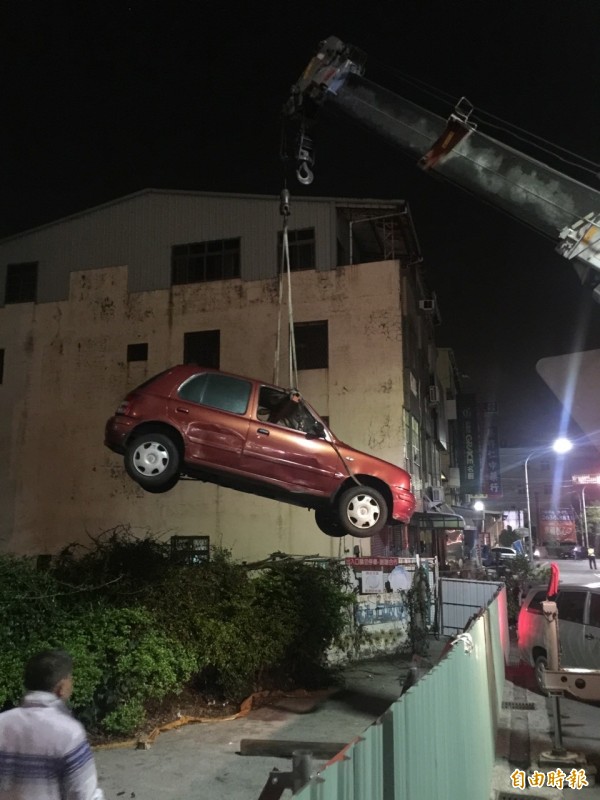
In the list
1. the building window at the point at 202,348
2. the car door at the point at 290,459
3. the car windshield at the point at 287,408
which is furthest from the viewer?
the building window at the point at 202,348

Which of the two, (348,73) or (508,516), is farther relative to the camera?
(508,516)

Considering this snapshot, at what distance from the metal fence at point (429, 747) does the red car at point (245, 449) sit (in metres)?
1.85

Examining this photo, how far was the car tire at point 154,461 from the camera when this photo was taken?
6715 mm

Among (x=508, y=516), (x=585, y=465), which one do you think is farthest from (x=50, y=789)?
(x=508, y=516)

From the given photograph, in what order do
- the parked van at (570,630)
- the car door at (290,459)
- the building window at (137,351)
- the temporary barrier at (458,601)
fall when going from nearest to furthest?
the car door at (290,459), the parked van at (570,630), the temporary barrier at (458,601), the building window at (137,351)

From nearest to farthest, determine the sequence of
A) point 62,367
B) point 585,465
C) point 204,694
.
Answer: point 204,694, point 62,367, point 585,465

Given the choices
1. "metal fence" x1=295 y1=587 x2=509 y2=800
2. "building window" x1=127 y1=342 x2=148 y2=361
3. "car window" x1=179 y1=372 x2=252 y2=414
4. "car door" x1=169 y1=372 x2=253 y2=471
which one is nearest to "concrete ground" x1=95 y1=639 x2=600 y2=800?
"metal fence" x1=295 y1=587 x2=509 y2=800

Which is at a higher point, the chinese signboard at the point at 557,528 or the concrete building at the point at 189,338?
the concrete building at the point at 189,338

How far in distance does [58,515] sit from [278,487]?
1589cm

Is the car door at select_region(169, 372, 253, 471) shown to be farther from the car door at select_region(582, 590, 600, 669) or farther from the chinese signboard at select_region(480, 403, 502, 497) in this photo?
the chinese signboard at select_region(480, 403, 502, 497)

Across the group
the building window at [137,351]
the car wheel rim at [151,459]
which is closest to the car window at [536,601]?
the car wheel rim at [151,459]

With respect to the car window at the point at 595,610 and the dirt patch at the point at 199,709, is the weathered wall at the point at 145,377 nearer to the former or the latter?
the dirt patch at the point at 199,709

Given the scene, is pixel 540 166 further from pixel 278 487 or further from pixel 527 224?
pixel 278 487

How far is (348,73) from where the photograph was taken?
8469 millimetres
